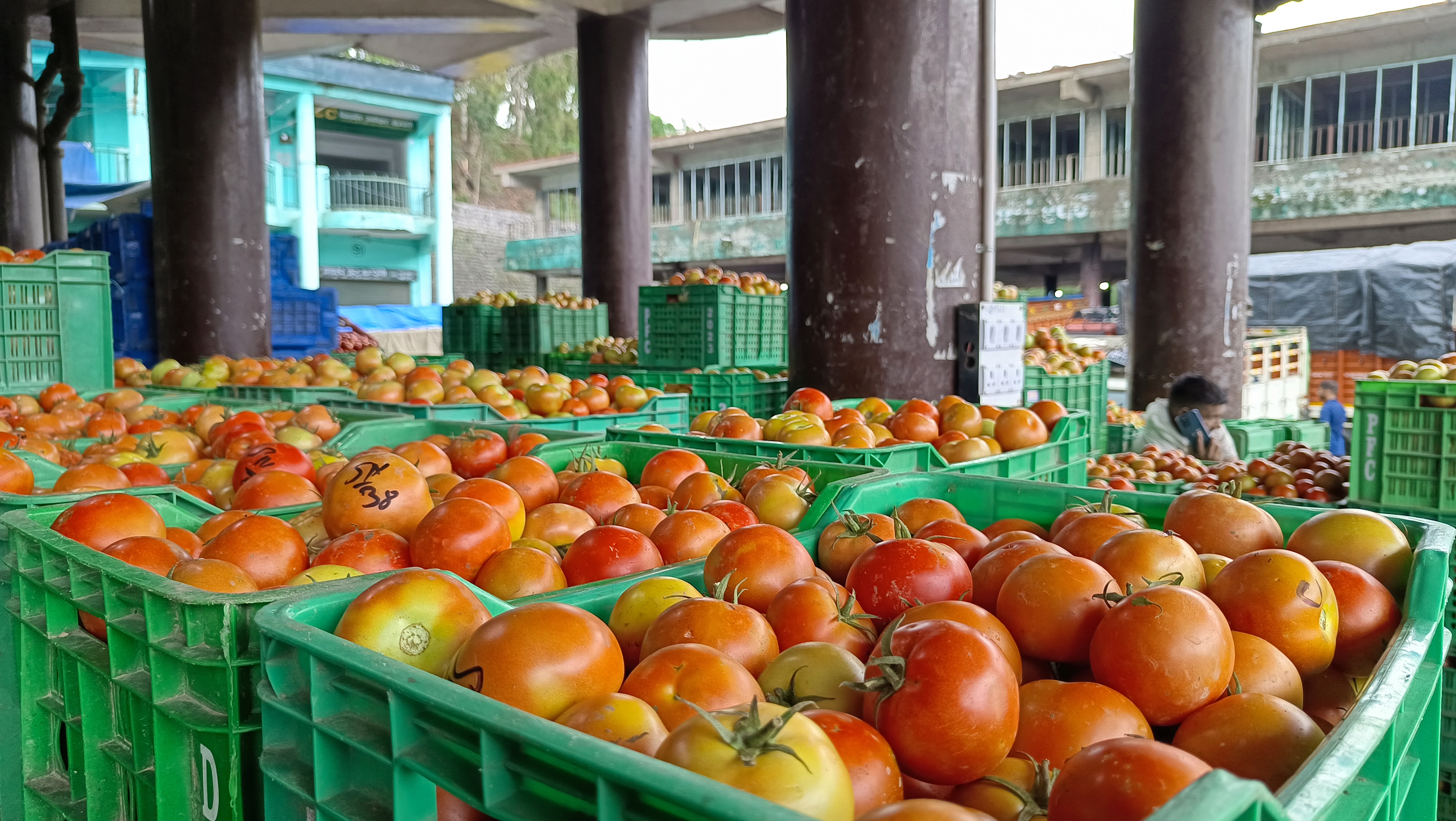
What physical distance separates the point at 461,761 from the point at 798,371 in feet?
11.8

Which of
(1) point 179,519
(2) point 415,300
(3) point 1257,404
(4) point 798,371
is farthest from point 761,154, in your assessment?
(1) point 179,519

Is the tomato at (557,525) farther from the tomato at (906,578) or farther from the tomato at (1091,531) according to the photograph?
the tomato at (1091,531)

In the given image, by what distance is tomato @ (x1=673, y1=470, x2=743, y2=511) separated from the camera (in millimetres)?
2236

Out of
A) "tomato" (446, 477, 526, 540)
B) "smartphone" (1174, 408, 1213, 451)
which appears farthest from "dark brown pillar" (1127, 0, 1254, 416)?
"tomato" (446, 477, 526, 540)

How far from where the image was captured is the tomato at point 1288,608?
1314 millimetres

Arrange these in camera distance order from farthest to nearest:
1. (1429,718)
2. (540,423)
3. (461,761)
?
(540,423)
(1429,718)
(461,761)

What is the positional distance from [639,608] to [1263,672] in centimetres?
81

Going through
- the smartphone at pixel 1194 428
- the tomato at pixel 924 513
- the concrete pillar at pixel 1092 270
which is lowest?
the smartphone at pixel 1194 428

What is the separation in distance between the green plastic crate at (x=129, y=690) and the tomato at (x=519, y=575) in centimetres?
38

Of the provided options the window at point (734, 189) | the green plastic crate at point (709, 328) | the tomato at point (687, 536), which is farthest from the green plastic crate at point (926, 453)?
the window at point (734, 189)

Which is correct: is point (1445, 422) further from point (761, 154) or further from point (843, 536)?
point (761, 154)

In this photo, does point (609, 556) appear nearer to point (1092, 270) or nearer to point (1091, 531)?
point (1091, 531)

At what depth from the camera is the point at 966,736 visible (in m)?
1.01

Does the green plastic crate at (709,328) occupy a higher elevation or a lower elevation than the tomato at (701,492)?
higher
